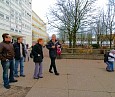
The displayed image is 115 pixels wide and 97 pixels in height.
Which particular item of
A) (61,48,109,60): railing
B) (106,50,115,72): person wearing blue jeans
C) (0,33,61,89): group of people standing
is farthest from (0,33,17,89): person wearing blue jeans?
(61,48,109,60): railing

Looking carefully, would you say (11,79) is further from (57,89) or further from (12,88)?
(57,89)

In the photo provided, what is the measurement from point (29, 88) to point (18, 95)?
709 millimetres

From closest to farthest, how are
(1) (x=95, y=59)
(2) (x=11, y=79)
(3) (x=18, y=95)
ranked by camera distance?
(3) (x=18, y=95) → (2) (x=11, y=79) → (1) (x=95, y=59)

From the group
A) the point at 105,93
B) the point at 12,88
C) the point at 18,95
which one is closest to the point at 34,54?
the point at 12,88

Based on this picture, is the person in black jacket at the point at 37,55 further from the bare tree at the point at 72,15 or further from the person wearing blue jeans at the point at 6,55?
the bare tree at the point at 72,15

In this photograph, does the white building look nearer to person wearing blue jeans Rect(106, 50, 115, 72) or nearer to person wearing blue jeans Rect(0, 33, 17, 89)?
person wearing blue jeans Rect(106, 50, 115, 72)

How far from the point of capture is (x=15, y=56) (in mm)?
6992

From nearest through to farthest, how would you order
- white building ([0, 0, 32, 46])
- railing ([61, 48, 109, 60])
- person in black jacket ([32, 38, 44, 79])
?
person in black jacket ([32, 38, 44, 79]) → railing ([61, 48, 109, 60]) → white building ([0, 0, 32, 46])

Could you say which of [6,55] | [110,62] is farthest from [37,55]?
[110,62]

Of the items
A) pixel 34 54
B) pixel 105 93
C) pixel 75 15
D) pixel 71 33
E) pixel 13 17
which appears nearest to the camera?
pixel 105 93

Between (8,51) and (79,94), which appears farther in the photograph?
(8,51)

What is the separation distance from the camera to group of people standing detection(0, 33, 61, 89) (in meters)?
5.52

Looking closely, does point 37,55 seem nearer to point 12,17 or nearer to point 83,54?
point 83,54

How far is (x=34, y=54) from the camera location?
6.95 meters
